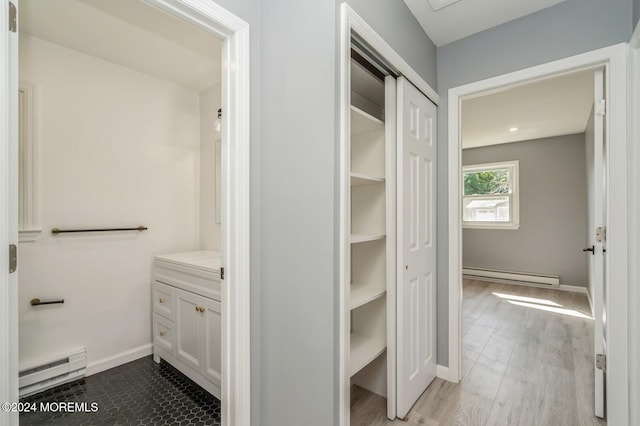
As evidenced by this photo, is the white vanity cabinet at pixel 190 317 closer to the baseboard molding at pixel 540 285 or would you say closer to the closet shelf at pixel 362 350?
the closet shelf at pixel 362 350

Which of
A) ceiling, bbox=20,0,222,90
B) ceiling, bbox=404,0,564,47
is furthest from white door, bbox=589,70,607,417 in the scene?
ceiling, bbox=20,0,222,90

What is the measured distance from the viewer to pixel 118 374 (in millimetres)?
2264

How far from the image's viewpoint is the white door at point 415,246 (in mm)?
1733

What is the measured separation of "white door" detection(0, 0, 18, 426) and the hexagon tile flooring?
3.92 ft

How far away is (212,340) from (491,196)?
548cm

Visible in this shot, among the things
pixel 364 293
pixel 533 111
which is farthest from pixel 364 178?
pixel 533 111

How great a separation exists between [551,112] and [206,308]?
4.53 m

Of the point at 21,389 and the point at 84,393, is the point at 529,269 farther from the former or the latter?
the point at 21,389

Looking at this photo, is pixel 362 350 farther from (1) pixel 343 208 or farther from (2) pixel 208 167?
(2) pixel 208 167

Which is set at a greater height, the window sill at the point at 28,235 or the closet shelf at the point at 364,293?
the window sill at the point at 28,235

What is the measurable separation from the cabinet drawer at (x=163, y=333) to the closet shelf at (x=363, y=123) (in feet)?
6.70

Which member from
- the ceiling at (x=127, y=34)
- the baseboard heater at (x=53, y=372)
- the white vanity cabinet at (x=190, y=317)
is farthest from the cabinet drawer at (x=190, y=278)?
the ceiling at (x=127, y=34)

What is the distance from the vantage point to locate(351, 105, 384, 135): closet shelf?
64.5 inches

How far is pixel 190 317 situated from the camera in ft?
6.72
